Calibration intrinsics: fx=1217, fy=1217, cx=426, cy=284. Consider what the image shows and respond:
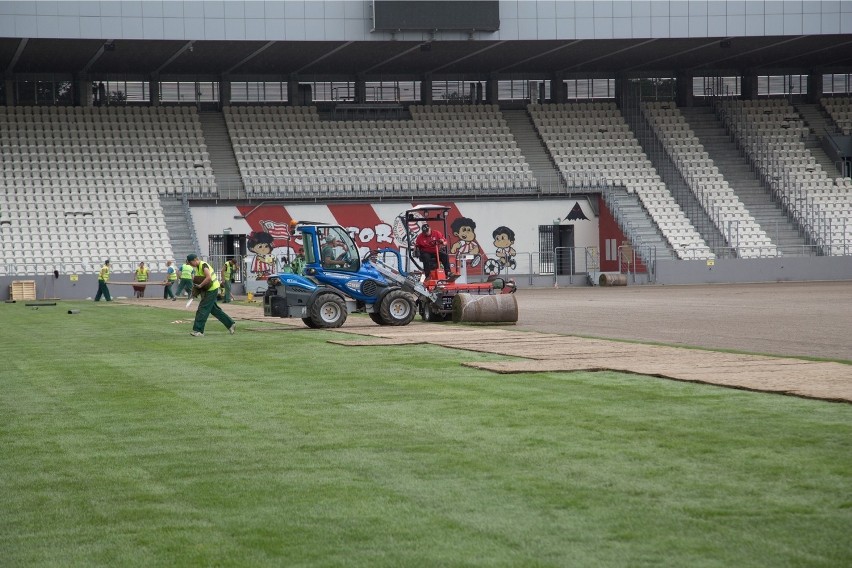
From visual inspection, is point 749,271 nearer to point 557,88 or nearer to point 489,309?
point 557,88

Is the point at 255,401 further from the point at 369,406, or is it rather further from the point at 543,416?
the point at 543,416

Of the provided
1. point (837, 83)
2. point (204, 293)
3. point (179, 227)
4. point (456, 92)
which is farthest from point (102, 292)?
point (837, 83)

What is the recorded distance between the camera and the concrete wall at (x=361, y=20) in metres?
49.3

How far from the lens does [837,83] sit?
6619 cm

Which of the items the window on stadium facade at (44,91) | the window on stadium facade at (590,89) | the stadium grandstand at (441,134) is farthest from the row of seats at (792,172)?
the window on stadium facade at (44,91)

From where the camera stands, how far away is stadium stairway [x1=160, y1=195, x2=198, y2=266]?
52.0 metres

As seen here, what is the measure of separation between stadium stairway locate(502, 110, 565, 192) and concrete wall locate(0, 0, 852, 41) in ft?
24.9

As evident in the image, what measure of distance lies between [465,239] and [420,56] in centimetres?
903

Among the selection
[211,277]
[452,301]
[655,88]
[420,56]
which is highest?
[420,56]

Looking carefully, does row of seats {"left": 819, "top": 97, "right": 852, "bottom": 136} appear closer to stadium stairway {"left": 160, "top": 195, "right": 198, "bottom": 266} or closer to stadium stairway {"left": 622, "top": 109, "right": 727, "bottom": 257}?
stadium stairway {"left": 622, "top": 109, "right": 727, "bottom": 257}

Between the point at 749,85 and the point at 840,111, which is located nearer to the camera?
the point at 840,111

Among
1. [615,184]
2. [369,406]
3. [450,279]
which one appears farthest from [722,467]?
[615,184]

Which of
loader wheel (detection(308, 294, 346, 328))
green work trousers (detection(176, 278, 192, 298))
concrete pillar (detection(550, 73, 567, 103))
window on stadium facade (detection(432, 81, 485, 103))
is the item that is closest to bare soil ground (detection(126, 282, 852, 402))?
loader wheel (detection(308, 294, 346, 328))

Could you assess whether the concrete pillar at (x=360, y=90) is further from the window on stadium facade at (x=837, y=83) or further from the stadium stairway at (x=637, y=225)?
the window on stadium facade at (x=837, y=83)
